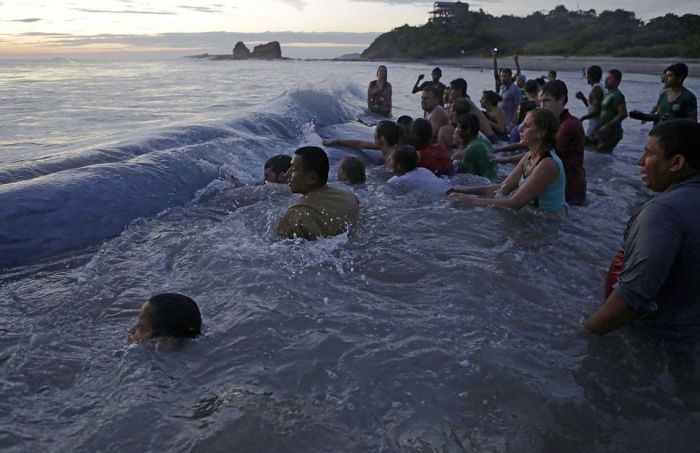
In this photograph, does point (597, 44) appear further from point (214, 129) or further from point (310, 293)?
point (310, 293)

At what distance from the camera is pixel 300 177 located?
14.7 ft

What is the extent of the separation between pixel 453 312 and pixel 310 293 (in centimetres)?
101

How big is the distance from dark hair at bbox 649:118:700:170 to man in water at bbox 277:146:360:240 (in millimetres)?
2546

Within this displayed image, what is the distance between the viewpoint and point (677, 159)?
102 inches

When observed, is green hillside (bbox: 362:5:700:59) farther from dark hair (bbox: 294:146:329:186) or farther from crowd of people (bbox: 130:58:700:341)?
dark hair (bbox: 294:146:329:186)

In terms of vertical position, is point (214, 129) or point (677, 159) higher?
point (677, 159)

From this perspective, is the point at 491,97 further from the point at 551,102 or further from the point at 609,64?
the point at 609,64

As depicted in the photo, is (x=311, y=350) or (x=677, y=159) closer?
(x=677, y=159)

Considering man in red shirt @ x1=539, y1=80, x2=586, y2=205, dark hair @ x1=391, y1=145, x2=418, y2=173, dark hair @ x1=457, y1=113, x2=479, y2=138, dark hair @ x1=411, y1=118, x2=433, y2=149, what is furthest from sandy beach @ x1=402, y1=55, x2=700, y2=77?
dark hair @ x1=391, y1=145, x2=418, y2=173

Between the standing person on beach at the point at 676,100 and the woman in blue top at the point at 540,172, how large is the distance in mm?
4095

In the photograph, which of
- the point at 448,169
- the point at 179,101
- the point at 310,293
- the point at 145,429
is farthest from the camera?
the point at 179,101

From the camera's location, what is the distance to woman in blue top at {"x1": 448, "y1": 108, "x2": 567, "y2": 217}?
468 centimetres

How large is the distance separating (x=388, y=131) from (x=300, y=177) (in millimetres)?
2814

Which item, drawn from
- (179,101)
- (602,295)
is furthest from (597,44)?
(602,295)
